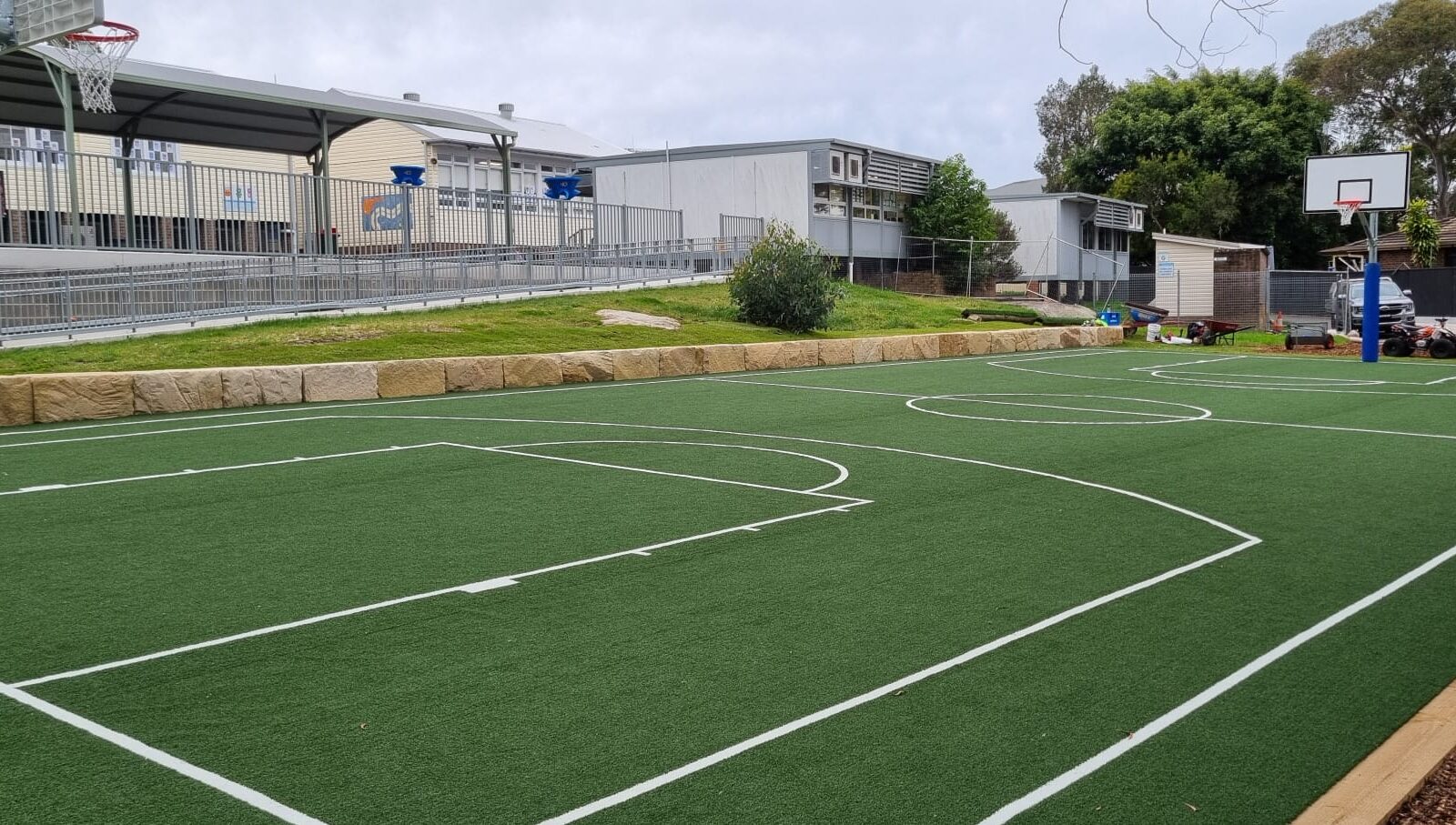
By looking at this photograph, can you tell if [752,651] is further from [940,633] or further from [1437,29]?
[1437,29]

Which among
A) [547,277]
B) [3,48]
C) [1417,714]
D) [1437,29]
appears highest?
[1437,29]

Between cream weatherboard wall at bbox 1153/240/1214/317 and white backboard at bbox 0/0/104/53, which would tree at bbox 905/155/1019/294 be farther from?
white backboard at bbox 0/0/104/53

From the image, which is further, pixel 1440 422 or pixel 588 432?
pixel 1440 422

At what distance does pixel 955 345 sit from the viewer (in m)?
26.7

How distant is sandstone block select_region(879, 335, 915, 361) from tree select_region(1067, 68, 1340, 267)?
34.5 m

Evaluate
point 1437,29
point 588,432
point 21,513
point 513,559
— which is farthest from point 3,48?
point 1437,29

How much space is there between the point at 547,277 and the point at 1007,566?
71.2ft

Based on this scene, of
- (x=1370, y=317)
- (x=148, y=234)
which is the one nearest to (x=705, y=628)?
(x=148, y=234)

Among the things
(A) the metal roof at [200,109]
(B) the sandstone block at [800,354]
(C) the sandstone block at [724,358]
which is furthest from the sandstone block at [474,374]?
(A) the metal roof at [200,109]

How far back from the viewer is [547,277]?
27.8 m

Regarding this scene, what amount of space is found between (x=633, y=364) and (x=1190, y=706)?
15543 millimetres

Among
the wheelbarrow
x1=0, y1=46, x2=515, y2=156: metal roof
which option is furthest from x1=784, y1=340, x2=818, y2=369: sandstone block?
the wheelbarrow

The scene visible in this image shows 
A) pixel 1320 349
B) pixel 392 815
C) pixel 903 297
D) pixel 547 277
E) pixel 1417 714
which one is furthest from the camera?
pixel 903 297

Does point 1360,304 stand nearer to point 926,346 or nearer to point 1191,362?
point 1191,362
